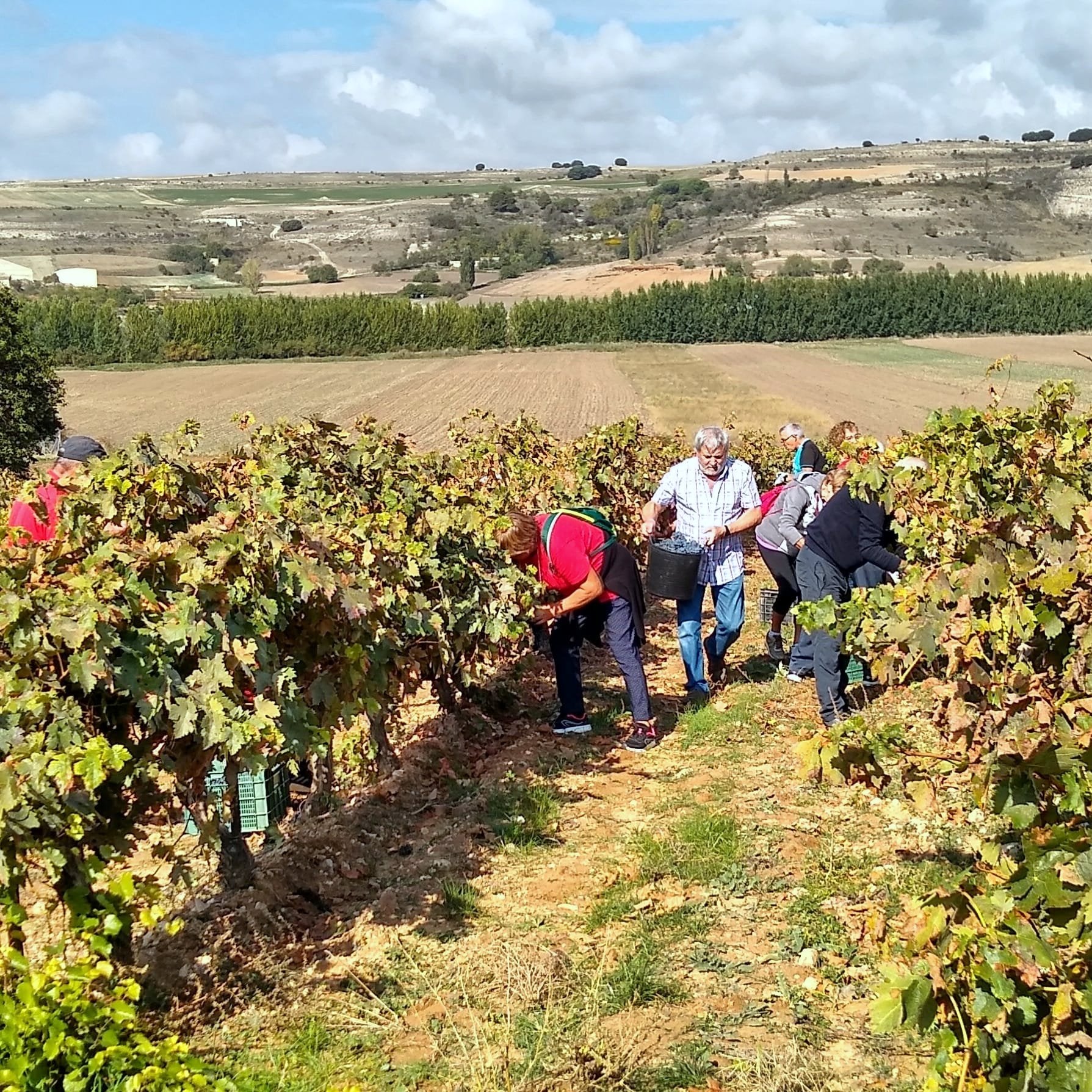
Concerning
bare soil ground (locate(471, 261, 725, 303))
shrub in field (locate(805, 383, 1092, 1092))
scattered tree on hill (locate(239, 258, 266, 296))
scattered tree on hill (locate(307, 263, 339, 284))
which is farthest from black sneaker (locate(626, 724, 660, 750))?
scattered tree on hill (locate(307, 263, 339, 284))

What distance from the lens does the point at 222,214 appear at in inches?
5635

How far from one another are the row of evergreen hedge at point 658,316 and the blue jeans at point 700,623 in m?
51.6

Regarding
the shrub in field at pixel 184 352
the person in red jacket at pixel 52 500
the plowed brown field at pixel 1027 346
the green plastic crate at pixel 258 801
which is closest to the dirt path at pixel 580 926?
the green plastic crate at pixel 258 801

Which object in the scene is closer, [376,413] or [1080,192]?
[376,413]

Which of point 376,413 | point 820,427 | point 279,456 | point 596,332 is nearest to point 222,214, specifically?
point 596,332

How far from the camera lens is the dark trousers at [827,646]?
6.39m

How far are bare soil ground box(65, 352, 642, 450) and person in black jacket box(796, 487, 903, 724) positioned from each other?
70.9 feet

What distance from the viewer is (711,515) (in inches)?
269

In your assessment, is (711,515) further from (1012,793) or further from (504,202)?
(504,202)

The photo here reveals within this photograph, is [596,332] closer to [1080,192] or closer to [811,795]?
[811,795]

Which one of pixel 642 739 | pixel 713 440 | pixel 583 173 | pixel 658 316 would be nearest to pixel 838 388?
pixel 658 316

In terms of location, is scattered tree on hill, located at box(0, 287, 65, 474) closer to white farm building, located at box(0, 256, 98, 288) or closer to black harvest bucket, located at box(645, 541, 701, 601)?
black harvest bucket, located at box(645, 541, 701, 601)

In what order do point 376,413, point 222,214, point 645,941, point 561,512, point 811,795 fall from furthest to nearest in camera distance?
point 222,214 → point 376,413 → point 561,512 → point 811,795 → point 645,941

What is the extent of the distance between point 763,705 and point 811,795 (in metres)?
1.47
